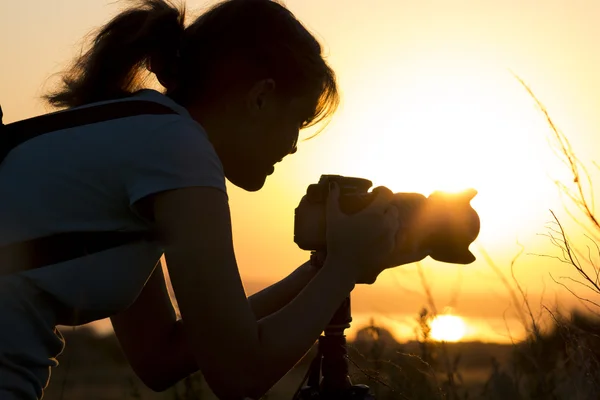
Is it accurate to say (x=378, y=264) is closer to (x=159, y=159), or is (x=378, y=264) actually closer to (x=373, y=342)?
(x=159, y=159)

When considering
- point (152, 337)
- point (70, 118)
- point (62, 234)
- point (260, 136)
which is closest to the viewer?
point (62, 234)

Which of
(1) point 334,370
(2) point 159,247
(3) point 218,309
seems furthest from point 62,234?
(1) point 334,370

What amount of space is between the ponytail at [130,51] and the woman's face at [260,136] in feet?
0.85

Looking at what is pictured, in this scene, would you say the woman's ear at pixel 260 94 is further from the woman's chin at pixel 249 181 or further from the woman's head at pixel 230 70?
the woman's chin at pixel 249 181

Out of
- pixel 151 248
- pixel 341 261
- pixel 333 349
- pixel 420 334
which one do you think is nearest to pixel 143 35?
pixel 151 248

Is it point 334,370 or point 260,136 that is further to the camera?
point 260,136

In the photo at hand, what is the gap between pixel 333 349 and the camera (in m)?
2.05

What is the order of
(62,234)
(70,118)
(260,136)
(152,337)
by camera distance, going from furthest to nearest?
(152,337), (260,136), (70,118), (62,234)

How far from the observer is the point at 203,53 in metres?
2.18

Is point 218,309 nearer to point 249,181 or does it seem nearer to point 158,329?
point 249,181

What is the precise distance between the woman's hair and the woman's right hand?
1.35 ft

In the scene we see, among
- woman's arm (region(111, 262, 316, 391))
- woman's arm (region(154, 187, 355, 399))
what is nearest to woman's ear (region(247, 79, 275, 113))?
woman's arm (region(154, 187, 355, 399))

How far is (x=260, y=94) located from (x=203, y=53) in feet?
0.68

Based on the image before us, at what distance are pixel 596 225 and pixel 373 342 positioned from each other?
1091 mm
